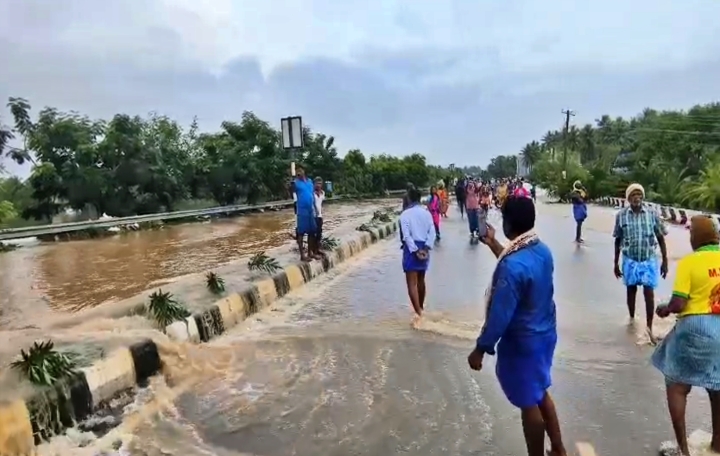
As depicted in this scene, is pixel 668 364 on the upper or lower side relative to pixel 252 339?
upper

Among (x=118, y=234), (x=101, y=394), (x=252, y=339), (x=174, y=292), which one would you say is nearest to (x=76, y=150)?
(x=118, y=234)

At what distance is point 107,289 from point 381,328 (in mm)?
5146

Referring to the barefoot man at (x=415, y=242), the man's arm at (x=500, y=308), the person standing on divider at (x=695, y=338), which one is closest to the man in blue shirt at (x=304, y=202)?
the barefoot man at (x=415, y=242)

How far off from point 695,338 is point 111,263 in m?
12.8

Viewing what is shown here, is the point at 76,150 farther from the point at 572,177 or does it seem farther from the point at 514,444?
the point at 572,177

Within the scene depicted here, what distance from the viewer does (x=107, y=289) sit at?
1064 centimetres

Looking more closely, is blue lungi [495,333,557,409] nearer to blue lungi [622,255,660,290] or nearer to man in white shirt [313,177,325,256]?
blue lungi [622,255,660,290]

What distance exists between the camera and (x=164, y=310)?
7523mm

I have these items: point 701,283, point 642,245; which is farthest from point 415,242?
point 701,283

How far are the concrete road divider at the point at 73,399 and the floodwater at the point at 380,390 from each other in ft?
0.55

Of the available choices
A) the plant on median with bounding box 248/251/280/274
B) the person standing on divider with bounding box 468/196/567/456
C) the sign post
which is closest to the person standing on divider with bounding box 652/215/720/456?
the person standing on divider with bounding box 468/196/567/456

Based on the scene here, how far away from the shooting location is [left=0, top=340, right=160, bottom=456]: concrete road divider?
14.6 ft

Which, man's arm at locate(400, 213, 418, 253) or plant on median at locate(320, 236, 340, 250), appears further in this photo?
plant on median at locate(320, 236, 340, 250)

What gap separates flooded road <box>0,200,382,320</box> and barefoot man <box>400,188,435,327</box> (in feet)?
14.9
